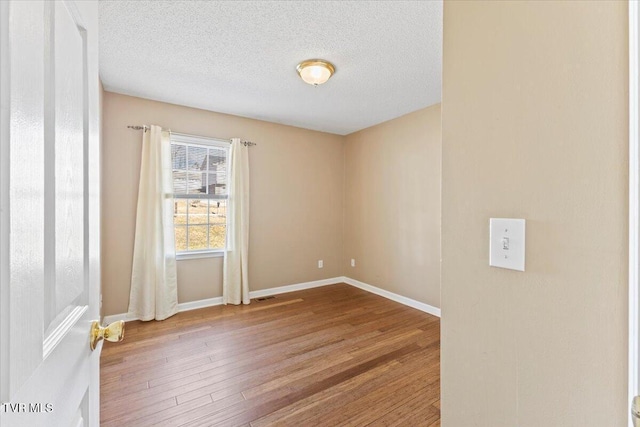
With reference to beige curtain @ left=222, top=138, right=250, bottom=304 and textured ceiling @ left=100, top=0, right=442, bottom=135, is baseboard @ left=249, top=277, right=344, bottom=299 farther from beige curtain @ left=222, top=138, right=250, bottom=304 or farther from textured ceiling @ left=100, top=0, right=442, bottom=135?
textured ceiling @ left=100, top=0, right=442, bottom=135

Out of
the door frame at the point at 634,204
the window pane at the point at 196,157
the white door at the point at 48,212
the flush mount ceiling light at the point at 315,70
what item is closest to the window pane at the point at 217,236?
the window pane at the point at 196,157

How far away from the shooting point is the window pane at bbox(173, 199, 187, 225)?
347 cm

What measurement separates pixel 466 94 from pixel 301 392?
1.99 meters

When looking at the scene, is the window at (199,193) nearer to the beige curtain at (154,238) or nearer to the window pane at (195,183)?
the window pane at (195,183)

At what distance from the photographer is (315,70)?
239cm

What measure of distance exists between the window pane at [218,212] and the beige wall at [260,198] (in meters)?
0.38

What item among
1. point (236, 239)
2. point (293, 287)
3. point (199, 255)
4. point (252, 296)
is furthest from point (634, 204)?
point (293, 287)

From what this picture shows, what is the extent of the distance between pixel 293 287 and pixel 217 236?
1.36m

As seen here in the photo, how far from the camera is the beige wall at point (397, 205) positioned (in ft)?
11.3

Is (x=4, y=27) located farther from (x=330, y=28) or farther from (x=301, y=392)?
(x=301, y=392)

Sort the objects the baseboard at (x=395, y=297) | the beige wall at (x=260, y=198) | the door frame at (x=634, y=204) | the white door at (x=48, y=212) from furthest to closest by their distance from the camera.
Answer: the baseboard at (x=395, y=297) → the beige wall at (x=260, y=198) → the door frame at (x=634, y=204) → the white door at (x=48, y=212)

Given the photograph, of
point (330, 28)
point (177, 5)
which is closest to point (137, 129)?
point (177, 5)

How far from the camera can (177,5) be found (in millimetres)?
1737

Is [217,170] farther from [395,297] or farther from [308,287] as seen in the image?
[395,297]
